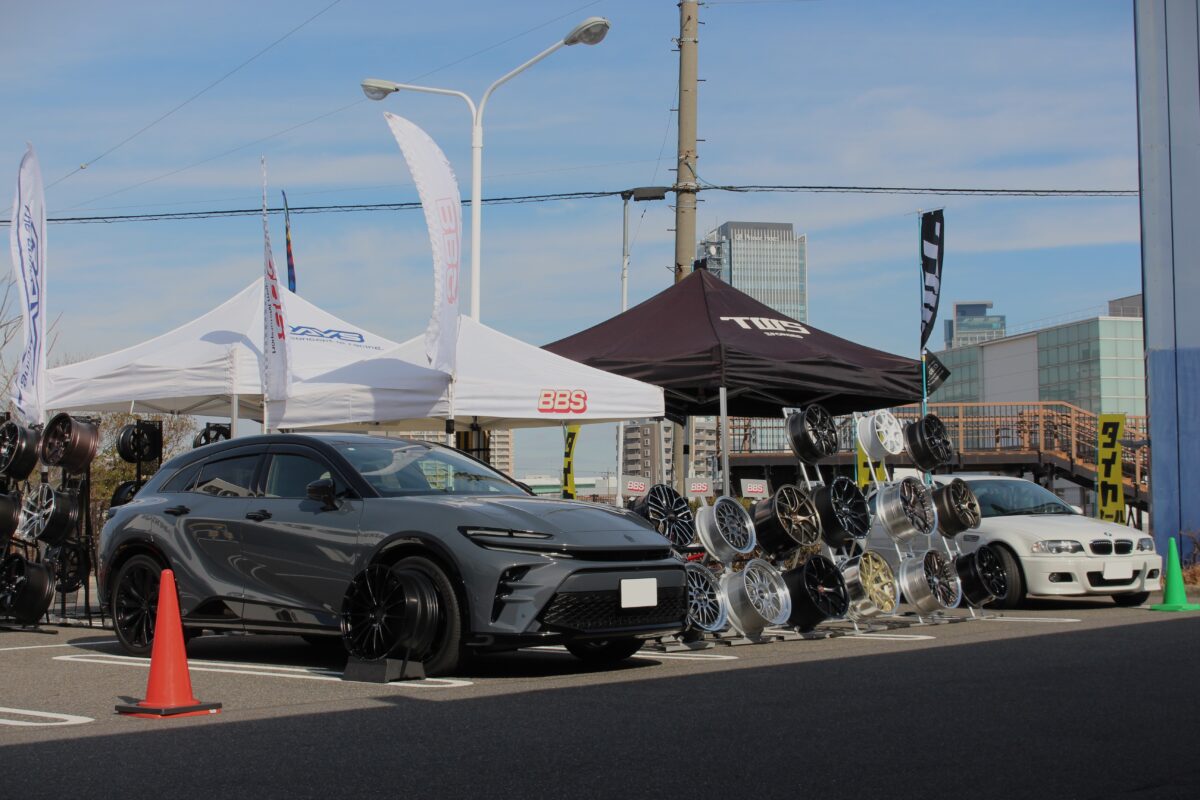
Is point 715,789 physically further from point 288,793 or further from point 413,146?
point 413,146

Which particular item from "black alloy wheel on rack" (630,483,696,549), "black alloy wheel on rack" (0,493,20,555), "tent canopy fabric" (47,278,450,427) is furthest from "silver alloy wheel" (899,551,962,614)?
"black alloy wheel on rack" (0,493,20,555)

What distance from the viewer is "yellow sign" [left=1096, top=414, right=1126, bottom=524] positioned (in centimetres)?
2145

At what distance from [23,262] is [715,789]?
11.8 meters

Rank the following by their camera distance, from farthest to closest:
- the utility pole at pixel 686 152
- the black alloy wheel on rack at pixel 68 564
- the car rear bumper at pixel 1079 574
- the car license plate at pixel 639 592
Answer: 1. the utility pole at pixel 686 152
2. the car rear bumper at pixel 1079 574
3. the black alloy wheel on rack at pixel 68 564
4. the car license plate at pixel 639 592

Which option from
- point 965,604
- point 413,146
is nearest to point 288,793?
point 413,146

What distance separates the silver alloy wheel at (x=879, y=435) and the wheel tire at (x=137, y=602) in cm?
630

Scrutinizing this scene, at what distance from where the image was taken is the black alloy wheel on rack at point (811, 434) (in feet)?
38.6

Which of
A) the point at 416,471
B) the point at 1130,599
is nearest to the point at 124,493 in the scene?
the point at 416,471

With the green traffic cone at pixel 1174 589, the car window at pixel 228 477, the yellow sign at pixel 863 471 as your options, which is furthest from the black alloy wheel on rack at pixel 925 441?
the car window at pixel 228 477

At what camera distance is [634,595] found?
8047 millimetres

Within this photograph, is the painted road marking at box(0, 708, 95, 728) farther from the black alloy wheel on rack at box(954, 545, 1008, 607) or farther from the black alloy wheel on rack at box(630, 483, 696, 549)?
the black alloy wheel on rack at box(954, 545, 1008, 607)

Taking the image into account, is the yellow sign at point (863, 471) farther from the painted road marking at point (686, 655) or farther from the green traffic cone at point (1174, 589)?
the painted road marking at point (686, 655)

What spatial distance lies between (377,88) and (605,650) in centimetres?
1077

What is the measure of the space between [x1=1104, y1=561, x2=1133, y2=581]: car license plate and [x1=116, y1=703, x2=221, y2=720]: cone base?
9347 mm
